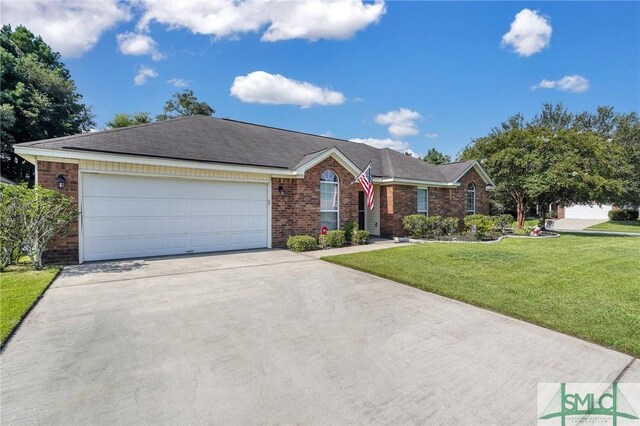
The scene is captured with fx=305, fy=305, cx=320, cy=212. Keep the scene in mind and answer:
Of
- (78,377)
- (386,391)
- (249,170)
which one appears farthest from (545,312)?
(249,170)

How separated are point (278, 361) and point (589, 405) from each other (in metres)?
2.88

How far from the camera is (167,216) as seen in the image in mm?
9500

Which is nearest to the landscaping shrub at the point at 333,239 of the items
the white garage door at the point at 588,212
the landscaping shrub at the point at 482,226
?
the landscaping shrub at the point at 482,226

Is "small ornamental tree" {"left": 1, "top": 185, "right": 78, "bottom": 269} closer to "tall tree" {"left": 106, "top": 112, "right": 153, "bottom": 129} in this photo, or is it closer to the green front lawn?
the green front lawn

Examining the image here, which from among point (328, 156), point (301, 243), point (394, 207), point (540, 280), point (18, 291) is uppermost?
point (328, 156)

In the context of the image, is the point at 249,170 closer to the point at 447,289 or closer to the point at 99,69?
the point at 447,289

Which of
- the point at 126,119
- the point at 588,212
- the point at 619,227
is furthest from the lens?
the point at 588,212

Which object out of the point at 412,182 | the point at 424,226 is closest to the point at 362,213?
the point at 412,182

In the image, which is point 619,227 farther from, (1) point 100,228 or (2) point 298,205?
(1) point 100,228

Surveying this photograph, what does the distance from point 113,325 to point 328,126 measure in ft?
74.7

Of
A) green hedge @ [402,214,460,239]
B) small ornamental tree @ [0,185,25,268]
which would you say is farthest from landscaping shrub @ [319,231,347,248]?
small ornamental tree @ [0,185,25,268]

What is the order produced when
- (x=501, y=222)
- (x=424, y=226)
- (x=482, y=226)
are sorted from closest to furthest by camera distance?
1. (x=424, y=226)
2. (x=482, y=226)
3. (x=501, y=222)

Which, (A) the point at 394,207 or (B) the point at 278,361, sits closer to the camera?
(B) the point at 278,361

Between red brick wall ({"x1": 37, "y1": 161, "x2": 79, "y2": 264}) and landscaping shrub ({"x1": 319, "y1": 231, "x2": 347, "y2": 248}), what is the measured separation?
744cm
